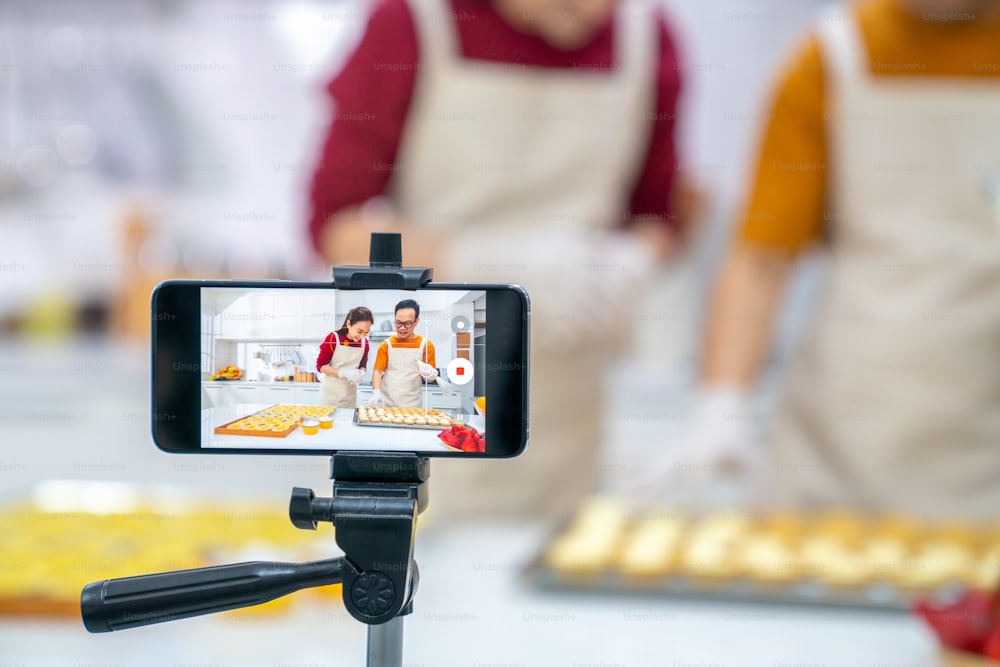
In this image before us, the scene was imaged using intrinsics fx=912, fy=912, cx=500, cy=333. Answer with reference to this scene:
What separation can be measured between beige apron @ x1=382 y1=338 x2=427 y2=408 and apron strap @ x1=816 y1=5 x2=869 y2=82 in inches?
43.2

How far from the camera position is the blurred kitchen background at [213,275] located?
689 millimetres

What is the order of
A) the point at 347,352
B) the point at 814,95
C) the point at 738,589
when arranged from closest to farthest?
the point at 347,352, the point at 738,589, the point at 814,95

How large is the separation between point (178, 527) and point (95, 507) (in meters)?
0.16

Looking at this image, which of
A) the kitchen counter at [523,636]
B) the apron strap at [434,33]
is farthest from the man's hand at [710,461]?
the apron strap at [434,33]

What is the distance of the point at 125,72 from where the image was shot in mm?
2459

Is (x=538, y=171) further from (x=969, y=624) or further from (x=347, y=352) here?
(x=347, y=352)

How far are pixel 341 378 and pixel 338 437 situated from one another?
0.03 m

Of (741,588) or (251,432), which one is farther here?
(741,588)

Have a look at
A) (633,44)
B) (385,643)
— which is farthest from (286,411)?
(633,44)

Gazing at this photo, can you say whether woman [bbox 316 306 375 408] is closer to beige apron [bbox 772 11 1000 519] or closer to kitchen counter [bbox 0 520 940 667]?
kitchen counter [bbox 0 520 940 667]

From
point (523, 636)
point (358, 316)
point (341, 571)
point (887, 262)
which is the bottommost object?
point (523, 636)

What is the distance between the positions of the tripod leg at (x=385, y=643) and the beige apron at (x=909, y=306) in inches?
39.0

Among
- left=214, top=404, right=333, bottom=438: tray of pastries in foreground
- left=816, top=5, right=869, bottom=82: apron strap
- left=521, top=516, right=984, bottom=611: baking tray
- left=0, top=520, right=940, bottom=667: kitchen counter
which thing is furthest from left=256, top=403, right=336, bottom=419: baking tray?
left=816, top=5, right=869, bottom=82: apron strap

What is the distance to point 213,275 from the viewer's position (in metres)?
1.27
